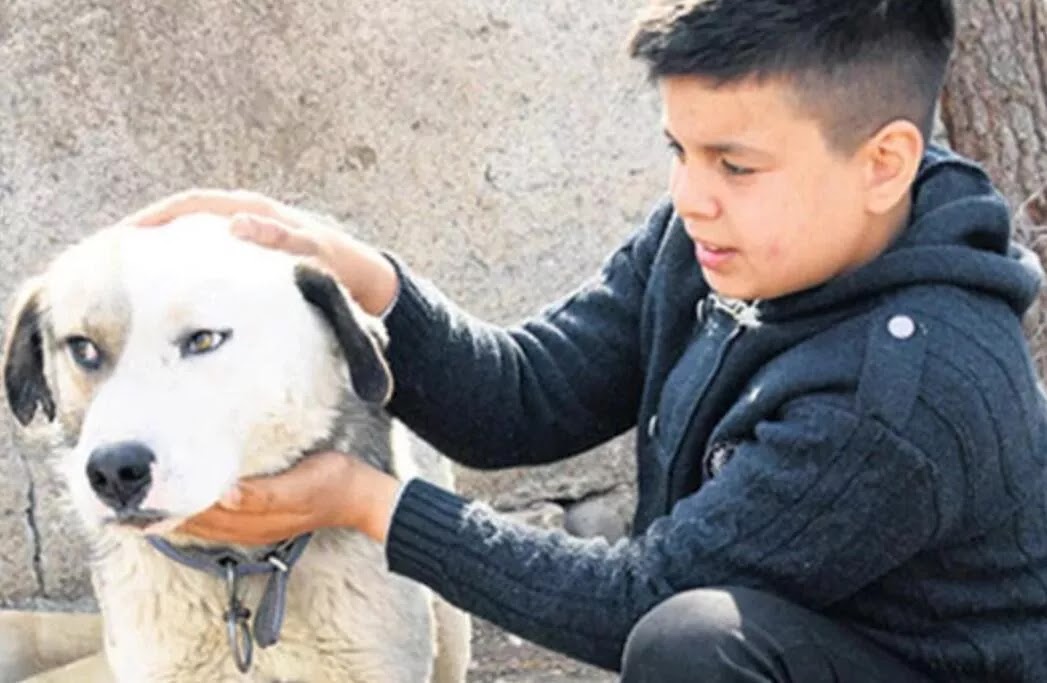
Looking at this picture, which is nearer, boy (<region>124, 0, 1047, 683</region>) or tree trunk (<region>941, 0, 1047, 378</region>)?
boy (<region>124, 0, 1047, 683</region>)

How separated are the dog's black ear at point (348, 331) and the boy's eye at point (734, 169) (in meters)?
0.52

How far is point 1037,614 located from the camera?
2625 mm

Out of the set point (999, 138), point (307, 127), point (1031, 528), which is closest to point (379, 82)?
point (307, 127)

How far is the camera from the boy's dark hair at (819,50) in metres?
2.51

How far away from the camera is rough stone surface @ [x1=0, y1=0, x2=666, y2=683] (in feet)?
14.5

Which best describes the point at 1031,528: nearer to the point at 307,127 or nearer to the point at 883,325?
the point at 883,325

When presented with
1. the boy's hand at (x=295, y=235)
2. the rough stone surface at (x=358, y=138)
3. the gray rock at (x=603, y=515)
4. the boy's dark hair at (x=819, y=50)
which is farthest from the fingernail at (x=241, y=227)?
the gray rock at (x=603, y=515)

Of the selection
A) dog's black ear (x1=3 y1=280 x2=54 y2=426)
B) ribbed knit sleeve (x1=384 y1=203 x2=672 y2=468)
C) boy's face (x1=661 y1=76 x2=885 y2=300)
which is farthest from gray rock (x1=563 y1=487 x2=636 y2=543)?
boy's face (x1=661 y1=76 x2=885 y2=300)

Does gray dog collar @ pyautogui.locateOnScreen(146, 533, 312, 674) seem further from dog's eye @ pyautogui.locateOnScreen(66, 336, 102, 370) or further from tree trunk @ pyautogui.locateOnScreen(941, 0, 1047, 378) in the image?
tree trunk @ pyautogui.locateOnScreen(941, 0, 1047, 378)

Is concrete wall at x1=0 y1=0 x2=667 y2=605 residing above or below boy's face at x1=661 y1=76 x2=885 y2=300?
below

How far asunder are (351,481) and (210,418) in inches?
9.7

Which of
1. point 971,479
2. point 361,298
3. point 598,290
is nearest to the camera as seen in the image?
point 971,479

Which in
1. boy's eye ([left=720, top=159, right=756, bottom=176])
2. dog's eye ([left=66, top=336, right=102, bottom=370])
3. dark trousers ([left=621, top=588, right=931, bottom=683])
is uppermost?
boy's eye ([left=720, top=159, right=756, bottom=176])

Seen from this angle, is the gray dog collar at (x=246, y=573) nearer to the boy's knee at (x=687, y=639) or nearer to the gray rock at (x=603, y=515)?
the boy's knee at (x=687, y=639)
